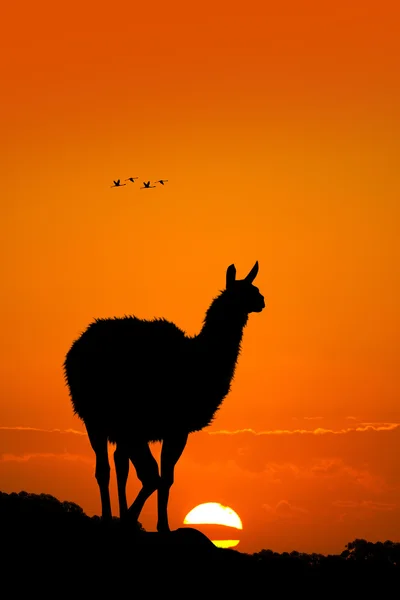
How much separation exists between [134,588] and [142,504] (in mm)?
3176

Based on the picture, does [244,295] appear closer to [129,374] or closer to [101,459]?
[129,374]

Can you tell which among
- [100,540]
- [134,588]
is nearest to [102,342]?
[100,540]

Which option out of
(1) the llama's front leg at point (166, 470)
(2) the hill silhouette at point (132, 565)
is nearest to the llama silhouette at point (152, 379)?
(1) the llama's front leg at point (166, 470)

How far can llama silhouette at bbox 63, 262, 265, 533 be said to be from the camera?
24453 mm

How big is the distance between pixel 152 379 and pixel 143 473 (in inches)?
99.6

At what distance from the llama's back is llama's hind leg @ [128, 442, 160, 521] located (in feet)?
1.85

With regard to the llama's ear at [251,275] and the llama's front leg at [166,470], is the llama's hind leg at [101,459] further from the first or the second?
the llama's ear at [251,275]

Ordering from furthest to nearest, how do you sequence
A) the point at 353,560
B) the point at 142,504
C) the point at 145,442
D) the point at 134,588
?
the point at 353,560, the point at 145,442, the point at 142,504, the point at 134,588

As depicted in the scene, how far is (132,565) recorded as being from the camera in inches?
802

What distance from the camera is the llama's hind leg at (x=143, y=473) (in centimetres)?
2253

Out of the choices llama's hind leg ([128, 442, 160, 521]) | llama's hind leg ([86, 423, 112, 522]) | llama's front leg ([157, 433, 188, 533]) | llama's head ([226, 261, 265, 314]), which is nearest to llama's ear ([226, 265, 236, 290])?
llama's head ([226, 261, 265, 314])

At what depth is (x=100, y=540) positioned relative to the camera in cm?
2117

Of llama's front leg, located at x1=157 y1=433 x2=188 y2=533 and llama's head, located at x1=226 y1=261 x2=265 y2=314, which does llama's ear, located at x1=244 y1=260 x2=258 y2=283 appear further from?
llama's front leg, located at x1=157 y1=433 x2=188 y2=533

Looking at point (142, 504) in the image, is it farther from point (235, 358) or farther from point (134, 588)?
point (235, 358)
